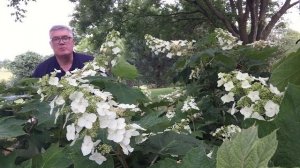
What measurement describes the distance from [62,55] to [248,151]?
3224mm

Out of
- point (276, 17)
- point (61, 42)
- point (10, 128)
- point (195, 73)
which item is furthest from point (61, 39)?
point (276, 17)

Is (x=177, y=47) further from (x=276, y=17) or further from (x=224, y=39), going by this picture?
(x=276, y=17)

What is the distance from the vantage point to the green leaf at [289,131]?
0.83m

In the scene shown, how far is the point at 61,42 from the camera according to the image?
3625mm

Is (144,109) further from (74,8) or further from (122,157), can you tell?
(74,8)

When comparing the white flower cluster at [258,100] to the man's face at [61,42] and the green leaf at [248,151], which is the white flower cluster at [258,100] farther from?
the man's face at [61,42]

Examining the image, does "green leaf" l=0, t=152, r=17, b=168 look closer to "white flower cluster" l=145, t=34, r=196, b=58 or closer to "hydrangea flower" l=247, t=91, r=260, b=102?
"hydrangea flower" l=247, t=91, r=260, b=102

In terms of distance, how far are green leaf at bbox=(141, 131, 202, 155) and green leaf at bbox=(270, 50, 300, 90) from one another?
1.02ft

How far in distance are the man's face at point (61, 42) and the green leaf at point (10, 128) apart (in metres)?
2.04

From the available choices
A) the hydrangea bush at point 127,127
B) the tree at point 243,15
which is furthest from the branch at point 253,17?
the hydrangea bush at point 127,127

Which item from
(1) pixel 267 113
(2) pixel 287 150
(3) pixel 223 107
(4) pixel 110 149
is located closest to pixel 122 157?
(4) pixel 110 149

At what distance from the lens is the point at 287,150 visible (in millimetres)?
830

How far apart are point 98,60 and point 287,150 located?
59.9 inches

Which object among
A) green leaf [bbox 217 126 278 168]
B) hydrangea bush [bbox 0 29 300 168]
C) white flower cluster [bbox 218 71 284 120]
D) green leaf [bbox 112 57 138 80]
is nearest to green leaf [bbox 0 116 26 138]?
hydrangea bush [bbox 0 29 300 168]
